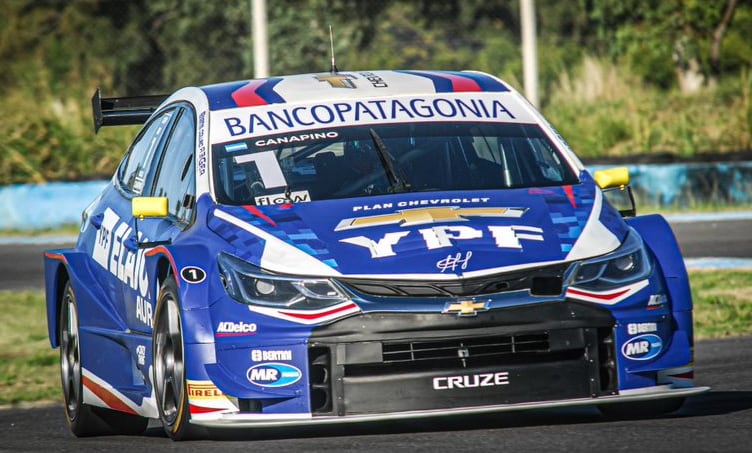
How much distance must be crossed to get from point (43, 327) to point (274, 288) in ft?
23.2

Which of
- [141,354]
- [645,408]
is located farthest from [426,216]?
[141,354]

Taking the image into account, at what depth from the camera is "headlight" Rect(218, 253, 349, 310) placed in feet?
17.4

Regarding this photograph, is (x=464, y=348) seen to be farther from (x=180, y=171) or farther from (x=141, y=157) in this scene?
(x=141, y=157)

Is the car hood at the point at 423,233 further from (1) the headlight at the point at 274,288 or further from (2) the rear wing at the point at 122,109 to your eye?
(2) the rear wing at the point at 122,109

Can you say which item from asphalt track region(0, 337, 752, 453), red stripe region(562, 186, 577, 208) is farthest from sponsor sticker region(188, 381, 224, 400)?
red stripe region(562, 186, 577, 208)

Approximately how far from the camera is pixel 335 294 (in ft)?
17.4

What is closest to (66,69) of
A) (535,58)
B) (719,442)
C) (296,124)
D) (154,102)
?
(535,58)

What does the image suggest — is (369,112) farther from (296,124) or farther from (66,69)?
(66,69)

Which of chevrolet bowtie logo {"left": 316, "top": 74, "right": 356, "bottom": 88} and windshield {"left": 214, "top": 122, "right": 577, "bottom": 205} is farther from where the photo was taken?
chevrolet bowtie logo {"left": 316, "top": 74, "right": 356, "bottom": 88}

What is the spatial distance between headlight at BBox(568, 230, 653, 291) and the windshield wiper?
1.01 metres

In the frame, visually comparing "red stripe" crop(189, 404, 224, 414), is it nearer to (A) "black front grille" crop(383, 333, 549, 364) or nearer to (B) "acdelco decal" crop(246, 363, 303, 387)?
(B) "acdelco decal" crop(246, 363, 303, 387)

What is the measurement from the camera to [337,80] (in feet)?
23.1

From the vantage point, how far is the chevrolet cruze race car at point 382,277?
5.26 meters

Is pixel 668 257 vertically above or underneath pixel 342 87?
underneath
